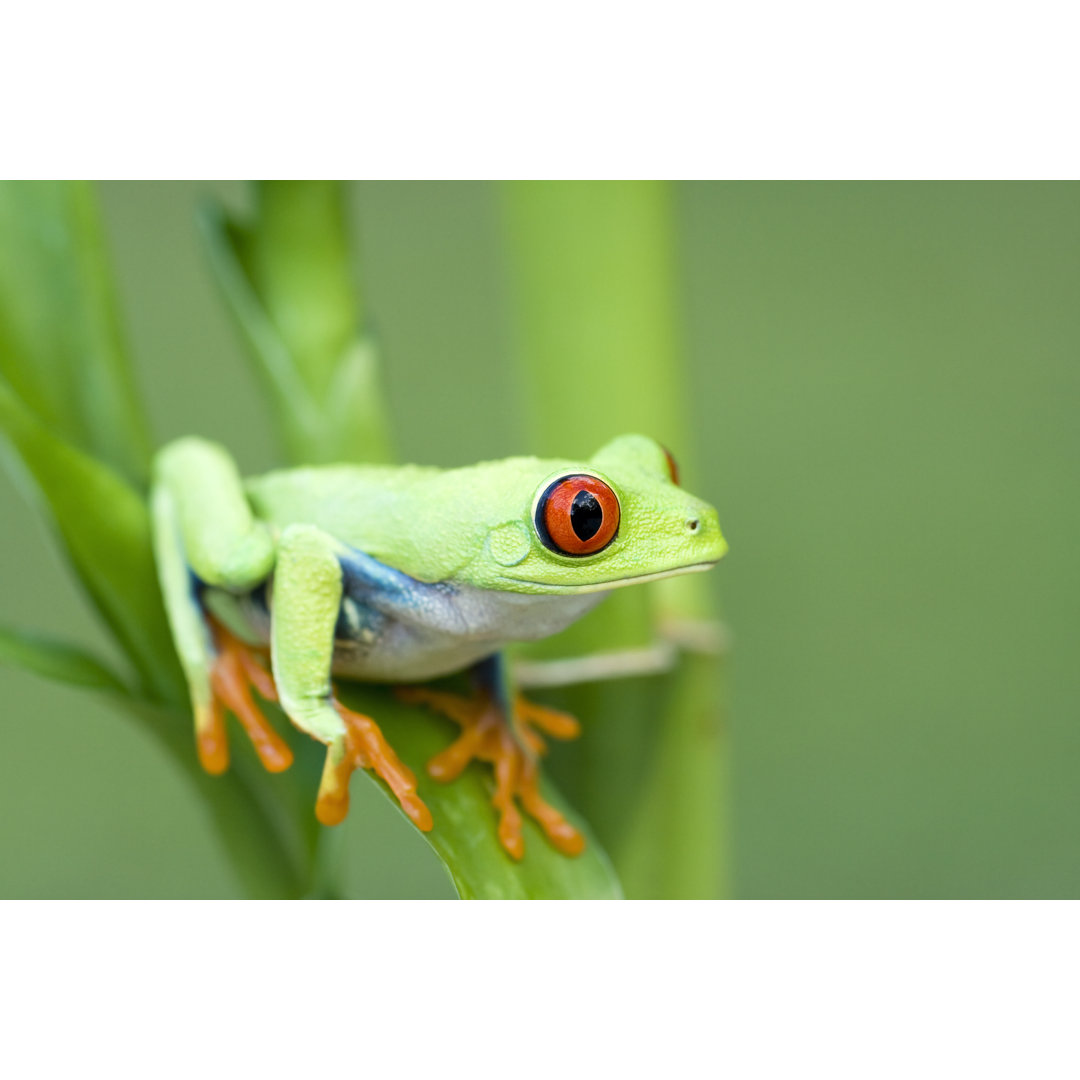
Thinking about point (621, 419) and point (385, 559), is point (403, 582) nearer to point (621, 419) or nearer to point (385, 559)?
point (385, 559)

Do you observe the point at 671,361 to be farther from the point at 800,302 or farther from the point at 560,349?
the point at 800,302

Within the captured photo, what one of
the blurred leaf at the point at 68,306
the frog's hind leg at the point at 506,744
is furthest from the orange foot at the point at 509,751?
the blurred leaf at the point at 68,306

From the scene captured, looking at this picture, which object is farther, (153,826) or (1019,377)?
(153,826)

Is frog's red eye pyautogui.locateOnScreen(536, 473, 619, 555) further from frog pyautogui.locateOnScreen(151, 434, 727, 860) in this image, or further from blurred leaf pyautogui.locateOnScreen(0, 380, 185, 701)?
blurred leaf pyautogui.locateOnScreen(0, 380, 185, 701)

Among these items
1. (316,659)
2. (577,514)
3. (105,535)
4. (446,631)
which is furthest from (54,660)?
(577,514)

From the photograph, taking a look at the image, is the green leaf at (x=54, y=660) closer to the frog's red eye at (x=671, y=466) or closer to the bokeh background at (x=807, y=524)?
the frog's red eye at (x=671, y=466)
